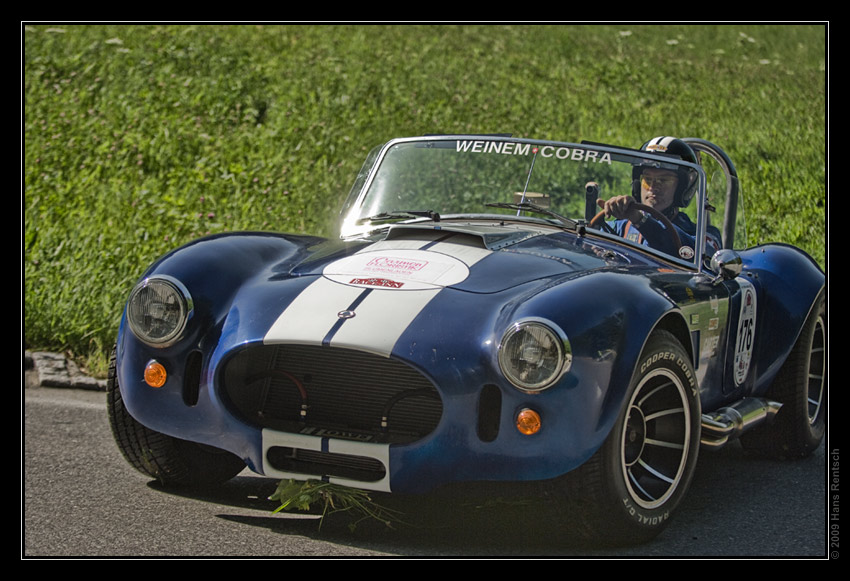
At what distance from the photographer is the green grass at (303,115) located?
962 cm

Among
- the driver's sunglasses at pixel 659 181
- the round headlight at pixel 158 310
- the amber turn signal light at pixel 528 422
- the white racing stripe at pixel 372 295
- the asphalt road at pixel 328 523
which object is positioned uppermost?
the driver's sunglasses at pixel 659 181

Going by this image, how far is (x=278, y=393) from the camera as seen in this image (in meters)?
4.02

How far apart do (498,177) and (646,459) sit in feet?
6.87

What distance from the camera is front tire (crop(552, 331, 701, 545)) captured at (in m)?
3.68

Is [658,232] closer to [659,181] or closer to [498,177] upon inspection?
[659,181]

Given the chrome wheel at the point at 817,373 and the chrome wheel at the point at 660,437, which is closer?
the chrome wheel at the point at 660,437

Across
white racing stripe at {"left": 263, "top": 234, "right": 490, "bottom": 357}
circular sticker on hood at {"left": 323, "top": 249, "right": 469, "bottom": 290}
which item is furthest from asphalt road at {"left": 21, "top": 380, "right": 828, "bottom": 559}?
circular sticker on hood at {"left": 323, "top": 249, "right": 469, "bottom": 290}

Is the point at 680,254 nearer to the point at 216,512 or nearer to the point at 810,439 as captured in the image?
the point at 810,439

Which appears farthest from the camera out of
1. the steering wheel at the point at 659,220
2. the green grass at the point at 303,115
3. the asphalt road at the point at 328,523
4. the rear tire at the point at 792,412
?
the green grass at the point at 303,115

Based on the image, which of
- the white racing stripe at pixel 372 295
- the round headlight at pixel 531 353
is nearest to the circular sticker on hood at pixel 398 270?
the white racing stripe at pixel 372 295

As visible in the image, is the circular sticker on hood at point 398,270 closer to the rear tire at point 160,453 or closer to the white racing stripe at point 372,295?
the white racing stripe at point 372,295

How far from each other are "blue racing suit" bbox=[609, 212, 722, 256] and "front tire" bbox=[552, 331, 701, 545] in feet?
3.67

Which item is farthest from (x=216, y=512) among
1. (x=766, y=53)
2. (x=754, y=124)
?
(x=766, y=53)

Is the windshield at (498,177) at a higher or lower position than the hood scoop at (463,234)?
higher
